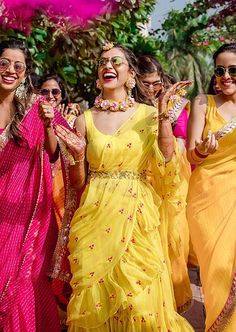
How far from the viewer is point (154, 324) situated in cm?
383

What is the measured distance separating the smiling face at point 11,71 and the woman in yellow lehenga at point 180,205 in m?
0.89

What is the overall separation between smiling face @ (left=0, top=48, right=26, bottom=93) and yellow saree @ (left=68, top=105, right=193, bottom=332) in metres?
0.48

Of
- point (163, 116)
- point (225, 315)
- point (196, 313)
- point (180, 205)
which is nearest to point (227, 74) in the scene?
point (163, 116)

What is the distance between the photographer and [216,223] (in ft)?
14.0

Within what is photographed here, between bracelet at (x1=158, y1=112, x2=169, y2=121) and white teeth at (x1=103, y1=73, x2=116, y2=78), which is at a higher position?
white teeth at (x1=103, y1=73, x2=116, y2=78)

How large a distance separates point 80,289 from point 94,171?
686mm

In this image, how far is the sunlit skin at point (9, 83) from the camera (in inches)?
166

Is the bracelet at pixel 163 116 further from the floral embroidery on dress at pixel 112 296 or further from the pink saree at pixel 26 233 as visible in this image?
the floral embroidery on dress at pixel 112 296

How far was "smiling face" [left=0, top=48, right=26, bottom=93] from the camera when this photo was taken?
166 inches

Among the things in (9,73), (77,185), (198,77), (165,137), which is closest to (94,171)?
(77,185)

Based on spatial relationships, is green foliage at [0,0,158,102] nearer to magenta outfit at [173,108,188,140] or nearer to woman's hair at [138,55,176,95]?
woman's hair at [138,55,176,95]

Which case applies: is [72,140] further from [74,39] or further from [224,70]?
[74,39]

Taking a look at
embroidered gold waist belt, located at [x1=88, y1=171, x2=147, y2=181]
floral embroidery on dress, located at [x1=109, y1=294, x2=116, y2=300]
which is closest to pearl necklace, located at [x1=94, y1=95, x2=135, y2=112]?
embroidered gold waist belt, located at [x1=88, y1=171, x2=147, y2=181]

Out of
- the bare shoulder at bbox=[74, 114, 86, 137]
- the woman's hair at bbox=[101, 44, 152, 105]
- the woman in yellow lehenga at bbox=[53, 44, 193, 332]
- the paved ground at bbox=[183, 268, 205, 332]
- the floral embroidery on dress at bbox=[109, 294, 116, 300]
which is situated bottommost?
the paved ground at bbox=[183, 268, 205, 332]
